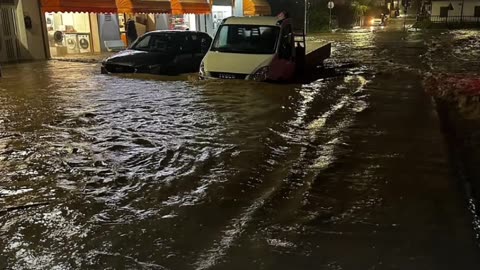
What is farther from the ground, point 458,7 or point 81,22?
point 458,7

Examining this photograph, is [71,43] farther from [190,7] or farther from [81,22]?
[190,7]

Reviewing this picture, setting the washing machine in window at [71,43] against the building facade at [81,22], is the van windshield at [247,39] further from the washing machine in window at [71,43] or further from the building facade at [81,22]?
the washing machine in window at [71,43]

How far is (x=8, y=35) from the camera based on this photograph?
65.2 feet

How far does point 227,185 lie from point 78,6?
17602 millimetres

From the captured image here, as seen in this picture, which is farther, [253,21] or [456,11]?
[456,11]

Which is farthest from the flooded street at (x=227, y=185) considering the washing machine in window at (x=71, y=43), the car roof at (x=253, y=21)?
the washing machine in window at (x=71, y=43)

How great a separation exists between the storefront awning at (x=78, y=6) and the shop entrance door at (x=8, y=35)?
4.34 ft

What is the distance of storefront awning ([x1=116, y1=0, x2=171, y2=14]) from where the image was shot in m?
23.7

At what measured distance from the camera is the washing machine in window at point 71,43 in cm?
2422

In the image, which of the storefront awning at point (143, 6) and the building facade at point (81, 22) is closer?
the building facade at point (81, 22)

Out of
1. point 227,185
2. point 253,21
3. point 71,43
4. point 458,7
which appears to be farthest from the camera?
point 458,7

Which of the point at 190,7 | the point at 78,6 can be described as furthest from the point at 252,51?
the point at 190,7

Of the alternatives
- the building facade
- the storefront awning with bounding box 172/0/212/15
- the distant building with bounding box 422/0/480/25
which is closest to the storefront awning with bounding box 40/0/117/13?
the building facade

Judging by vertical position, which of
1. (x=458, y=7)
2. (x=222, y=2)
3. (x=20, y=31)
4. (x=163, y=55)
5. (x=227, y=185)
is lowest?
(x=227, y=185)
